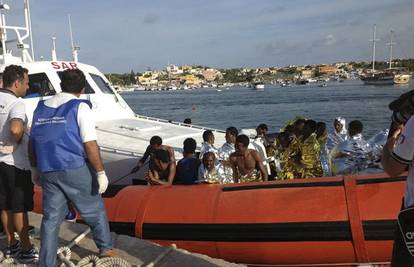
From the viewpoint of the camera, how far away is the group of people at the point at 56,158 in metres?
3.22

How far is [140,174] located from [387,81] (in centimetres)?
8189

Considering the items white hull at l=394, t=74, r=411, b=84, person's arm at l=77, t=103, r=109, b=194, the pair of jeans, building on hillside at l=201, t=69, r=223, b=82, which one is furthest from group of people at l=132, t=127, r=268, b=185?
building on hillside at l=201, t=69, r=223, b=82

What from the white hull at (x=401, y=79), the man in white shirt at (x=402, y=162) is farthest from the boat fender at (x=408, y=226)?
the white hull at (x=401, y=79)

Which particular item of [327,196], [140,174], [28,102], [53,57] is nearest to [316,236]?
[327,196]

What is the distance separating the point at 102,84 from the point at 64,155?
21.6ft

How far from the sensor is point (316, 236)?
13.6 feet

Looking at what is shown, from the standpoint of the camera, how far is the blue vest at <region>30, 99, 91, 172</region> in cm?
320

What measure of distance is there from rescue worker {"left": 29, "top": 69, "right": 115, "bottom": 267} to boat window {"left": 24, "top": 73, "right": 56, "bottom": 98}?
5.25 m

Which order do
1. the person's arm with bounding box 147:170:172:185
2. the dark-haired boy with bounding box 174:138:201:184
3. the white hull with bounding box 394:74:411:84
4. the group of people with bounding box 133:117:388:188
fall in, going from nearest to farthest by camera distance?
the group of people with bounding box 133:117:388:188 < the person's arm with bounding box 147:170:172:185 < the dark-haired boy with bounding box 174:138:201:184 < the white hull with bounding box 394:74:411:84

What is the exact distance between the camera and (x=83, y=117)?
10.6 feet

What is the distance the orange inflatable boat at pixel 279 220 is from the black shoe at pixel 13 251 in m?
1.24

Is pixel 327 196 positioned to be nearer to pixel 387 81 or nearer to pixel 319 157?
pixel 319 157

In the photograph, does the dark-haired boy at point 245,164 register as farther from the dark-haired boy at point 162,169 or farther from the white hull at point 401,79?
the white hull at point 401,79

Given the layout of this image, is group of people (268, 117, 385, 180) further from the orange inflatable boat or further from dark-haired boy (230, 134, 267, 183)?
the orange inflatable boat
